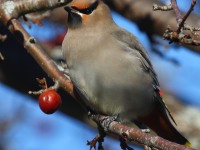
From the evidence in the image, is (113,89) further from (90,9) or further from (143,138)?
(143,138)

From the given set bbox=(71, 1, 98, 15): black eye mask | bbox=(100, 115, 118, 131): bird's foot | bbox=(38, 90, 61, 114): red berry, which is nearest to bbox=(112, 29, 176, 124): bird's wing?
bbox=(71, 1, 98, 15): black eye mask

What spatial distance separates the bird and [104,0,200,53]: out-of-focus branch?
93cm

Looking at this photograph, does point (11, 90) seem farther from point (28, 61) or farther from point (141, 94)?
point (141, 94)

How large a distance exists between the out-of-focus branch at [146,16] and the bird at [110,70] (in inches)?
36.8

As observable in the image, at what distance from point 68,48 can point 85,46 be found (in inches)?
5.1

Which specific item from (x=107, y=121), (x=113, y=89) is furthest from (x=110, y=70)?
(x=107, y=121)

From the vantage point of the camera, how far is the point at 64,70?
427 cm

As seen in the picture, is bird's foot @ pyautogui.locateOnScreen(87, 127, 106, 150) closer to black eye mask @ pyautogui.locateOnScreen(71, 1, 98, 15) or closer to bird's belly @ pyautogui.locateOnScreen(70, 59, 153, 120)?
bird's belly @ pyautogui.locateOnScreen(70, 59, 153, 120)

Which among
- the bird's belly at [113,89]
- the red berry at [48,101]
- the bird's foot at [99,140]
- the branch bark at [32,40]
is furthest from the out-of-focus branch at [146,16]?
the red berry at [48,101]

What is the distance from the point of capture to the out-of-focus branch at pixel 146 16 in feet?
17.6

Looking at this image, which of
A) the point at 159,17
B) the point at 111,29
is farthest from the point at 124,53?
the point at 159,17

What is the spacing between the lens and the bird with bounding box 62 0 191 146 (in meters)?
4.11

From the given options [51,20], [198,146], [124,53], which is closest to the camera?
[124,53]

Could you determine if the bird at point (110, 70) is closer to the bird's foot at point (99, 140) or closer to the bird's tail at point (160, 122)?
the bird's tail at point (160, 122)
